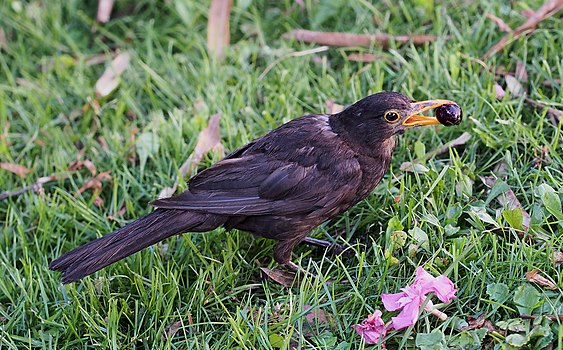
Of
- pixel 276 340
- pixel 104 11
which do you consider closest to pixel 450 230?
pixel 276 340

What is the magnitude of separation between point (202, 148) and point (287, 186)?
3.37 ft

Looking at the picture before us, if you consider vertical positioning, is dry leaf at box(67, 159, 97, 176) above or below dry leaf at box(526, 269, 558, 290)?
above

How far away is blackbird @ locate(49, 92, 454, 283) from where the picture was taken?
3.83m

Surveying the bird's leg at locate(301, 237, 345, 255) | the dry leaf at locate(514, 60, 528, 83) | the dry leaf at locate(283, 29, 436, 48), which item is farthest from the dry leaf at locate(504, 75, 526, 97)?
the bird's leg at locate(301, 237, 345, 255)

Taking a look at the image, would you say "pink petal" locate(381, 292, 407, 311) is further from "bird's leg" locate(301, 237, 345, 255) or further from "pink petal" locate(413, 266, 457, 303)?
"bird's leg" locate(301, 237, 345, 255)

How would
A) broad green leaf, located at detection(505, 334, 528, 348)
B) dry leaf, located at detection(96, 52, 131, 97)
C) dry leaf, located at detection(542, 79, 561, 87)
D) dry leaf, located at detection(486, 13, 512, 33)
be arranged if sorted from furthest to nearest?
dry leaf, located at detection(96, 52, 131, 97) < dry leaf, located at detection(486, 13, 512, 33) < dry leaf, located at detection(542, 79, 561, 87) < broad green leaf, located at detection(505, 334, 528, 348)

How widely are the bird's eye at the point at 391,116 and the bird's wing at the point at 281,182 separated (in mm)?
258

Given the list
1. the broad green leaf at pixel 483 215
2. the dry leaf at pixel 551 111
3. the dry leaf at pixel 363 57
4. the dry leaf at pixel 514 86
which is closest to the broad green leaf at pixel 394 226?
the broad green leaf at pixel 483 215

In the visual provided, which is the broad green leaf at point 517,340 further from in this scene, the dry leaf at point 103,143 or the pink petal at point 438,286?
the dry leaf at point 103,143

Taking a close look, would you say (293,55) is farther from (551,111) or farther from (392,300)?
(392,300)

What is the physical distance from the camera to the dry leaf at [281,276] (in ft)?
12.9

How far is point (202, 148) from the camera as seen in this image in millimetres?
4723

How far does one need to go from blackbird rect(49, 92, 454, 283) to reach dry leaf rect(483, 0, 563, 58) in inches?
47.2

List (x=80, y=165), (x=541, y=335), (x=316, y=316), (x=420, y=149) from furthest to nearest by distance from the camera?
(x=80, y=165) → (x=420, y=149) → (x=316, y=316) → (x=541, y=335)
